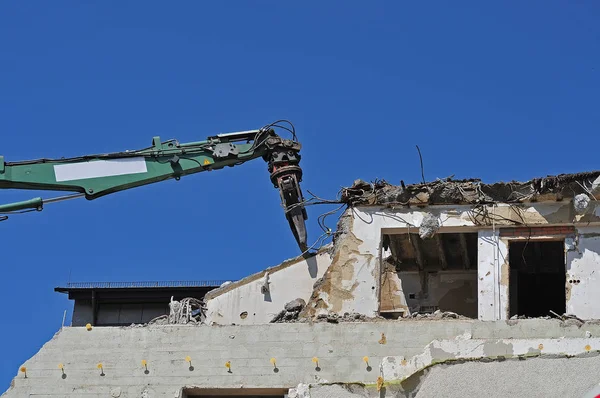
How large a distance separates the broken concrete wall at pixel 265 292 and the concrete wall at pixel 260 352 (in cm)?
286

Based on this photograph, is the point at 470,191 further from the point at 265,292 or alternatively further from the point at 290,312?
the point at 265,292

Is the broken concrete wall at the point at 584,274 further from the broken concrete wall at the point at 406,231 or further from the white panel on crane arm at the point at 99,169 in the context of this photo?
the white panel on crane arm at the point at 99,169

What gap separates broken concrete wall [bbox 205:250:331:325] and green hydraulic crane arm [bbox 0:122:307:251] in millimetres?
648

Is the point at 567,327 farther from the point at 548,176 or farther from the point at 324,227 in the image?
the point at 324,227

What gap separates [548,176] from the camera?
105 feet

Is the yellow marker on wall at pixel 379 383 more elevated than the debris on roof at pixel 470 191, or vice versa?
the debris on roof at pixel 470 191

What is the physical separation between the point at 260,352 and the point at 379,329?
90.8 inches

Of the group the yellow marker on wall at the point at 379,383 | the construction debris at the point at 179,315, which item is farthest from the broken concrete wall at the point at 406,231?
the yellow marker on wall at the point at 379,383

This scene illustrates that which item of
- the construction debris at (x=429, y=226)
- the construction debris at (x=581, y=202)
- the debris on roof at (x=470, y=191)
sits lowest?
the construction debris at (x=429, y=226)

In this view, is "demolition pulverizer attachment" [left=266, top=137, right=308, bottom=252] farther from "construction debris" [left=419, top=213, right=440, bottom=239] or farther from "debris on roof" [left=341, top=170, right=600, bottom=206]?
"construction debris" [left=419, top=213, right=440, bottom=239]

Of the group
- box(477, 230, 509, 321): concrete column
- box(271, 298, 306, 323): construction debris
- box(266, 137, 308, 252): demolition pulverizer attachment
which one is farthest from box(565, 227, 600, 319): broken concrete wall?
box(266, 137, 308, 252): demolition pulverizer attachment

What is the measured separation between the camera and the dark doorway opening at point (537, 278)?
114ft

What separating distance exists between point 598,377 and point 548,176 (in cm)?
514

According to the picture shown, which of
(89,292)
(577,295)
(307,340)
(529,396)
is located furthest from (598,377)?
(89,292)
